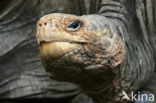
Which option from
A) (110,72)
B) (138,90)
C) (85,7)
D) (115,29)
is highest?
(85,7)

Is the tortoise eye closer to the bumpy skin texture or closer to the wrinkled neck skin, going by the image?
the bumpy skin texture

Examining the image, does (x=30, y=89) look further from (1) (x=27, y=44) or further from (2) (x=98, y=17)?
(2) (x=98, y=17)

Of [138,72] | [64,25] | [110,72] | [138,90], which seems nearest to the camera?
[64,25]

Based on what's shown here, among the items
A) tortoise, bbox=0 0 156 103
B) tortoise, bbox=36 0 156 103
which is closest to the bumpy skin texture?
tortoise, bbox=36 0 156 103

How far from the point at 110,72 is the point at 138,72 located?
0.31m

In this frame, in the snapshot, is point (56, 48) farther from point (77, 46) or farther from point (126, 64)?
point (126, 64)

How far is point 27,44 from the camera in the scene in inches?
83.1

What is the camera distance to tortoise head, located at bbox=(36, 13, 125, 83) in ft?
4.24

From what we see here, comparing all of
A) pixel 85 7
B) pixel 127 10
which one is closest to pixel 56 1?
pixel 85 7

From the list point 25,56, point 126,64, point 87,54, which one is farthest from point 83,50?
point 25,56

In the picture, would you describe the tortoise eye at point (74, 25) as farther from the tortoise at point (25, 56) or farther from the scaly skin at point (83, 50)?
the tortoise at point (25, 56)

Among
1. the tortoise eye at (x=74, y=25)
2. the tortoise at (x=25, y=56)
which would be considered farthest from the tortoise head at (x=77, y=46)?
the tortoise at (x=25, y=56)

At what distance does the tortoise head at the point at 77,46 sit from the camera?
4.24ft

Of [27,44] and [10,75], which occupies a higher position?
[27,44]
